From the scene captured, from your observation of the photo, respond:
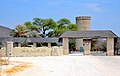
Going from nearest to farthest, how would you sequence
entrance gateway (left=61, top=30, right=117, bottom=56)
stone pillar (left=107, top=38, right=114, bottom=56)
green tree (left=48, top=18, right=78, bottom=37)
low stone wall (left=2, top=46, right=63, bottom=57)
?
low stone wall (left=2, top=46, right=63, bottom=57) → stone pillar (left=107, top=38, right=114, bottom=56) → entrance gateway (left=61, top=30, right=117, bottom=56) → green tree (left=48, top=18, right=78, bottom=37)

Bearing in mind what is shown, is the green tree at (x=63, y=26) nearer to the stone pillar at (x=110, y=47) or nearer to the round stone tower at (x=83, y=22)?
the round stone tower at (x=83, y=22)

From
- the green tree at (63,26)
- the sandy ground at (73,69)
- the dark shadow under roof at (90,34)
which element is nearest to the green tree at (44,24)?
the green tree at (63,26)

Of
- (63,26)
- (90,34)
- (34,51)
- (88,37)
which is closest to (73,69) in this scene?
(34,51)

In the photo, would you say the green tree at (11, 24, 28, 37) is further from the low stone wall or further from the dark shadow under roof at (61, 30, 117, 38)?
the low stone wall

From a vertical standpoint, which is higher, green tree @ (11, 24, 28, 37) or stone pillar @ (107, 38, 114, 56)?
green tree @ (11, 24, 28, 37)

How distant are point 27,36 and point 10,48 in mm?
23802

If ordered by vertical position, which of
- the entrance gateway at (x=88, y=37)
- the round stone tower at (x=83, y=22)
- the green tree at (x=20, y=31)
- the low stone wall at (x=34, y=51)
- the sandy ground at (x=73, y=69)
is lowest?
the sandy ground at (x=73, y=69)

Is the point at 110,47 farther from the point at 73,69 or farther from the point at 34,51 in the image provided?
the point at 73,69

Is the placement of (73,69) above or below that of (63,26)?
below

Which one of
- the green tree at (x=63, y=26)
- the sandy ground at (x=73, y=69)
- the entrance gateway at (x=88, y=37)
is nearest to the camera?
the sandy ground at (x=73, y=69)

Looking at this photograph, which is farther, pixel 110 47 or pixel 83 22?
pixel 83 22

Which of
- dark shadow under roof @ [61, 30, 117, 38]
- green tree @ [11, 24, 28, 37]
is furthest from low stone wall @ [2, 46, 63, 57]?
green tree @ [11, 24, 28, 37]

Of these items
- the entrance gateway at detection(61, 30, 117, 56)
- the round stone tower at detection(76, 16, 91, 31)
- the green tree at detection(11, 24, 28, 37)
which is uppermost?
the round stone tower at detection(76, 16, 91, 31)

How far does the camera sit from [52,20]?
8138cm
